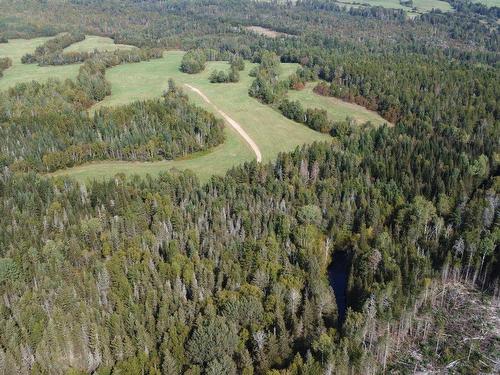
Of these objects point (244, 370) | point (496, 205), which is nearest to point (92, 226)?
point (244, 370)

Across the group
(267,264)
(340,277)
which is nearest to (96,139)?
(267,264)

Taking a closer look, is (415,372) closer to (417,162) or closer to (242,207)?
(242,207)

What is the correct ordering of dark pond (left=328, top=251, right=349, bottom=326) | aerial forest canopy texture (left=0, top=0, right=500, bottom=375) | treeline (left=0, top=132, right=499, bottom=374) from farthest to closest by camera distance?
dark pond (left=328, top=251, right=349, bottom=326), aerial forest canopy texture (left=0, top=0, right=500, bottom=375), treeline (left=0, top=132, right=499, bottom=374)

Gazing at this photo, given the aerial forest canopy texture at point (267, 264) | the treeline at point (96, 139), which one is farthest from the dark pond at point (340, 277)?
the treeline at point (96, 139)

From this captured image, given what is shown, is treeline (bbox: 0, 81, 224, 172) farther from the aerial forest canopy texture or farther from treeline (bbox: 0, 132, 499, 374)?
treeline (bbox: 0, 132, 499, 374)

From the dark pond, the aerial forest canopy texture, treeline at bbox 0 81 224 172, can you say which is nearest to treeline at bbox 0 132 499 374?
the aerial forest canopy texture

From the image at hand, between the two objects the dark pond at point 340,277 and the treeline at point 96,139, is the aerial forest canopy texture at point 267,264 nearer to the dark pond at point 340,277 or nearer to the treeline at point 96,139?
the dark pond at point 340,277

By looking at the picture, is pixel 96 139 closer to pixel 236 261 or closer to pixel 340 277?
pixel 236 261

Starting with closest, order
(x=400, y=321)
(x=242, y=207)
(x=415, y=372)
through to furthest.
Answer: (x=415, y=372) < (x=400, y=321) < (x=242, y=207)
